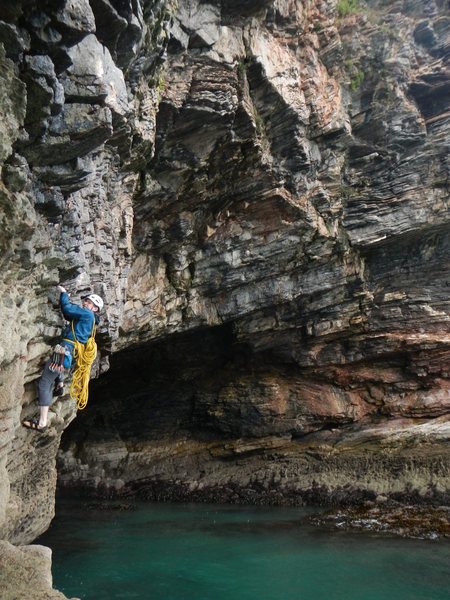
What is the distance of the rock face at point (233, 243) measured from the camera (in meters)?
7.98

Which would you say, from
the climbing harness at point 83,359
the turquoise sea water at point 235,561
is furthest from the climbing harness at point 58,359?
the turquoise sea water at point 235,561

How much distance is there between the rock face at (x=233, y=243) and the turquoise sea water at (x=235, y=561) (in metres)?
2.24

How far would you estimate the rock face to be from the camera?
314 inches

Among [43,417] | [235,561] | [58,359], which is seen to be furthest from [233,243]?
[43,417]

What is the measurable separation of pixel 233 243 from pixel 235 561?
30.4 ft

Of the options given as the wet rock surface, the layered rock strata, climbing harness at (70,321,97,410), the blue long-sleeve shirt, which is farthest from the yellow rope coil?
the wet rock surface

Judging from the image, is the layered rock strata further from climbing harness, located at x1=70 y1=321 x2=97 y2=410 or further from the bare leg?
the bare leg

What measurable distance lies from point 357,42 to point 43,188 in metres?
15.4

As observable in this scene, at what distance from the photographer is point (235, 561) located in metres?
13.6

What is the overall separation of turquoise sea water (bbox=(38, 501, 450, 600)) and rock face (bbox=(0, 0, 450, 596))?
2244mm

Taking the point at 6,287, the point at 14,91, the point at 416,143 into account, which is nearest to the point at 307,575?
the point at 6,287

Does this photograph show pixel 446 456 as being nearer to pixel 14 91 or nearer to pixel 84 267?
pixel 84 267

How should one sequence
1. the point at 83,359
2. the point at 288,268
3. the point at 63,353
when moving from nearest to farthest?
the point at 63,353 → the point at 83,359 → the point at 288,268

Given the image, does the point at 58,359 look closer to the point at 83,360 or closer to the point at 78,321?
the point at 83,360
